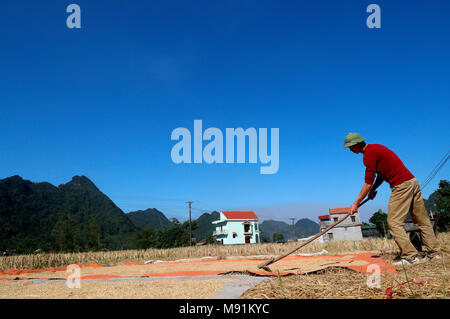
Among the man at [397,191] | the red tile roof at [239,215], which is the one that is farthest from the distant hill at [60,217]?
the man at [397,191]

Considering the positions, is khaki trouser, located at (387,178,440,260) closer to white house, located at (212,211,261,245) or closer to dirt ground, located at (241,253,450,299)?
dirt ground, located at (241,253,450,299)

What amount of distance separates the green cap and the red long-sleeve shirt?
A: 15 centimetres

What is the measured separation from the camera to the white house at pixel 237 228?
4919 cm

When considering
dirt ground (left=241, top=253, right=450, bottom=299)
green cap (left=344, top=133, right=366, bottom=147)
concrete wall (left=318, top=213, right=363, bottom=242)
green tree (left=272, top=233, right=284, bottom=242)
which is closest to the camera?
dirt ground (left=241, top=253, right=450, bottom=299)

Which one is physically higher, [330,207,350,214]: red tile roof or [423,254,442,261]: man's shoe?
[423,254,442,261]: man's shoe

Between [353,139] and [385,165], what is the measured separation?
1.60 feet

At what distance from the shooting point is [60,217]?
49.7 metres

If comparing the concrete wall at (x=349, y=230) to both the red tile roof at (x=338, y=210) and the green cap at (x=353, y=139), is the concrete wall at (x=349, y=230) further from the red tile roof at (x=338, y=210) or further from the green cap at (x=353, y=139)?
the green cap at (x=353, y=139)

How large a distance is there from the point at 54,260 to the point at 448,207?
38669 mm

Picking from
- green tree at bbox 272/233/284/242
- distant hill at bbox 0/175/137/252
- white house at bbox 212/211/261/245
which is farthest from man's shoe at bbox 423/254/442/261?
green tree at bbox 272/233/284/242

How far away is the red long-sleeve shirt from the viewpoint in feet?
11.4

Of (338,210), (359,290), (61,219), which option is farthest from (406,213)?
(61,219)

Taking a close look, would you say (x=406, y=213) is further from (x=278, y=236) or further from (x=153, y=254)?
(x=278, y=236)
